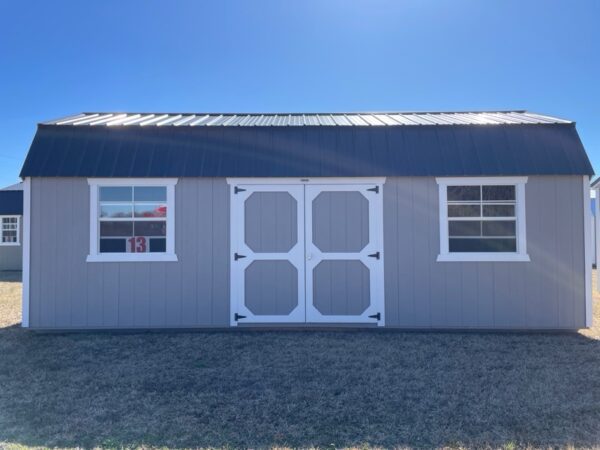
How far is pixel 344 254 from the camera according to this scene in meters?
6.75

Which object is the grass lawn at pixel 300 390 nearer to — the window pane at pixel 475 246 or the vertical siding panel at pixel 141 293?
the vertical siding panel at pixel 141 293

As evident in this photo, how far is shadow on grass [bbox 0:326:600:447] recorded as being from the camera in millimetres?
3516

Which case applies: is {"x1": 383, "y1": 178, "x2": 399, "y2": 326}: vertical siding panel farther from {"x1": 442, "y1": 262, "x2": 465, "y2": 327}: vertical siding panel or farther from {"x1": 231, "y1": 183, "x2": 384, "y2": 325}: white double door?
{"x1": 442, "y1": 262, "x2": 465, "y2": 327}: vertical siding panel

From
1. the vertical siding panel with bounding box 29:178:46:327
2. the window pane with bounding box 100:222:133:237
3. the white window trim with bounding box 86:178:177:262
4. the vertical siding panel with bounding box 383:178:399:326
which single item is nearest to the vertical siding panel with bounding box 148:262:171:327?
the white window trim with bounding box 86:178:177:262

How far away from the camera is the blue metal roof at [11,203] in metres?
16.5

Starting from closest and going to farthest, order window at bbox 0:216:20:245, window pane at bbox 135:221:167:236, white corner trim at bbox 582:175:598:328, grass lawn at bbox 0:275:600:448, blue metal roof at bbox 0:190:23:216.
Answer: grass lawn at bbox 0:275:600:448 → white corner trim at bbox 582:175:598:328 → window pane at bbox 135:221:167:236 → blue metal roof at bbox 0:190:23:216 → window at bbox 0:216:20:245

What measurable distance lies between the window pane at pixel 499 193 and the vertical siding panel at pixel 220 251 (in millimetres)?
4171

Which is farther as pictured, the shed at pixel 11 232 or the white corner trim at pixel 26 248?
the shed at pixel 11 232

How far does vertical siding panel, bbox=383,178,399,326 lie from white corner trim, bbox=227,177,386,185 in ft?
0.80

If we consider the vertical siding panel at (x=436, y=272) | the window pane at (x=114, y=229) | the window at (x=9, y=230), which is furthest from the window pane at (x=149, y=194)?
the window at (x=9, y=230)

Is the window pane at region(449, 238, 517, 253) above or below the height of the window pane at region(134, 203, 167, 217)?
below

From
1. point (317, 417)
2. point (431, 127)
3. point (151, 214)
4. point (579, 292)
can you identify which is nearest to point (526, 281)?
point (579, 292)

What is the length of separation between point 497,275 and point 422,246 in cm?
126

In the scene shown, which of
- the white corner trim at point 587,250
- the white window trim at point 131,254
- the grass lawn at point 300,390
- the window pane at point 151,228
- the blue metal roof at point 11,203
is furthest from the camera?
the blue metal roof at point 11,203
